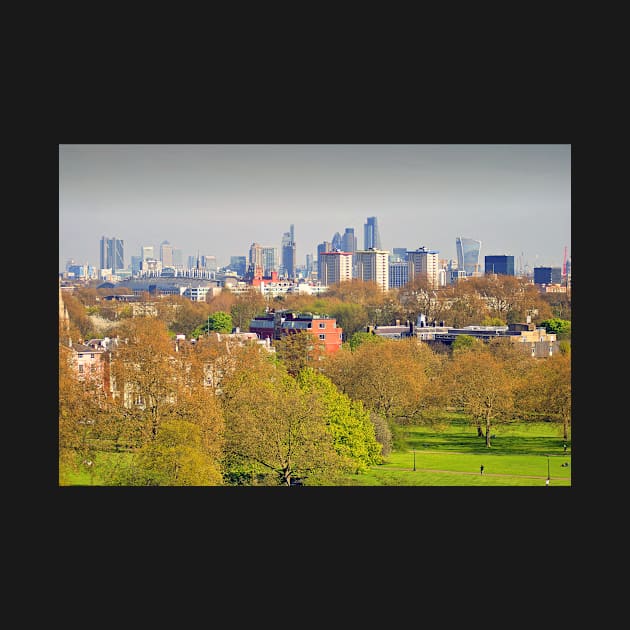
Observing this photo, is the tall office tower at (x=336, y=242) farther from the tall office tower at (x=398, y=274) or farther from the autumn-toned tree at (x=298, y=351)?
the autumn-toned tree at (x=298, y=351)

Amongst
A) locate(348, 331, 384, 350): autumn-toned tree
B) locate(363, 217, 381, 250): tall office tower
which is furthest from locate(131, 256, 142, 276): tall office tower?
locate(348, 331, 384, 350): autumn-toned tree

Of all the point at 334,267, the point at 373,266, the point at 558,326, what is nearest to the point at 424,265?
the point at 373,266

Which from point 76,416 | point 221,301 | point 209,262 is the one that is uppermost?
point 209,262

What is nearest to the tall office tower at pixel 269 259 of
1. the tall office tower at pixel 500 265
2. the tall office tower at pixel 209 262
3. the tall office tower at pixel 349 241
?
the tall office tower at pixel 209 262

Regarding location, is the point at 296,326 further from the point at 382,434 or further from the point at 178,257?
the point at 382,434

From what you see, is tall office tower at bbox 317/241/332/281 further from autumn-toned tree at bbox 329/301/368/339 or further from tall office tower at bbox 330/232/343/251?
autumn-toned tree at bbox 329/301/368/339

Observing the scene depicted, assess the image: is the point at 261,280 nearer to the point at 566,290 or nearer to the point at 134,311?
the point at 134,311

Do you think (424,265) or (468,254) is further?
(424,265)
